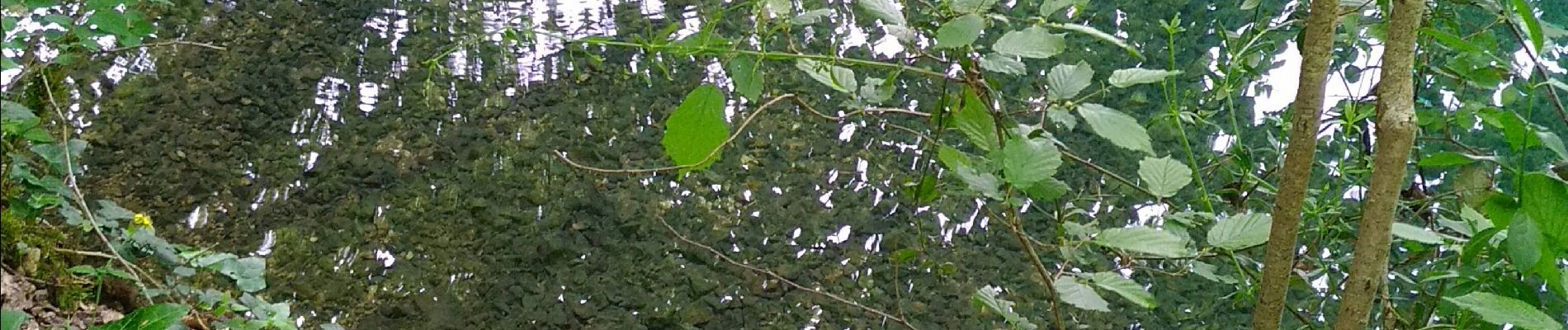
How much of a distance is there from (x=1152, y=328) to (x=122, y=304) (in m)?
1.16

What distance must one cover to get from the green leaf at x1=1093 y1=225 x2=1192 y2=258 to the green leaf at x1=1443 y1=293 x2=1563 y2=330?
6.1 inches

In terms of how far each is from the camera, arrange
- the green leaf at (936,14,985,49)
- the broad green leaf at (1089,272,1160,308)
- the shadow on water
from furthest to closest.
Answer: the shadow on water < the broad green leaf at (1089,272,1160,308) < the green leaf at (936,14,985,49)

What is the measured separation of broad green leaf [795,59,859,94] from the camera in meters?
0.73

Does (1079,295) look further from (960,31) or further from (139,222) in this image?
(139,222)

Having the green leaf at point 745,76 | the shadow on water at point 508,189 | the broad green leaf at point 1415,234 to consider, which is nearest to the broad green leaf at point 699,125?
the green leaf at point 745,76

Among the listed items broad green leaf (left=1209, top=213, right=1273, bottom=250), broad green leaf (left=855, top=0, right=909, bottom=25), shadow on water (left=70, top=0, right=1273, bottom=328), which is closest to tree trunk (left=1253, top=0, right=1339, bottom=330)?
broad green leaf (left=1209, top=213, right=1273, bottom=250)

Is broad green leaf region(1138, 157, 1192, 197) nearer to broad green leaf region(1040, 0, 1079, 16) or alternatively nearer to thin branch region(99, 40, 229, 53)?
broad green leaf region(1040, 0, 1079, 16)

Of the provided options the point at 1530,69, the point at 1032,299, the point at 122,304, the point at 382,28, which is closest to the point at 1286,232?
the point at 1032,299

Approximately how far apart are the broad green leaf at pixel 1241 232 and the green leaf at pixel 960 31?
0.22 meters

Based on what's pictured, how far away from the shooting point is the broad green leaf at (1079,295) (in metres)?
0.64

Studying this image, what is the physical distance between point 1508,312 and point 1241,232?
147 mm

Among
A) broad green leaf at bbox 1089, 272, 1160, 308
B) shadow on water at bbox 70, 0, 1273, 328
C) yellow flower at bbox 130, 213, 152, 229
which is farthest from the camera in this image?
shadow on water at bbox 70, 0, 1273, 328

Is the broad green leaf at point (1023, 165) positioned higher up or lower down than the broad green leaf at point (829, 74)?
higher up

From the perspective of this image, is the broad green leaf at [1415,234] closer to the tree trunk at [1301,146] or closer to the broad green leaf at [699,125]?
the tree trunk at [1301,146]
